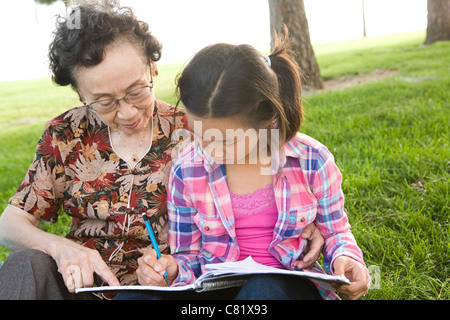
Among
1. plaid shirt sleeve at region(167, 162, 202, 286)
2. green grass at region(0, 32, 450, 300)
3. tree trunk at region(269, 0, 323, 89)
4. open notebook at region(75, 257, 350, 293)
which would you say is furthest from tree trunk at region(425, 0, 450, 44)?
open notebook at region(75, 257, 350, 293)

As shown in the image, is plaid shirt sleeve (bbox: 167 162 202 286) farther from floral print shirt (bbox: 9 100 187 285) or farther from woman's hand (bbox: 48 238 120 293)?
woman's hand (bbox: 48 238 120 293)

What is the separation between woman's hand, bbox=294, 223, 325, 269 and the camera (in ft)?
5.44

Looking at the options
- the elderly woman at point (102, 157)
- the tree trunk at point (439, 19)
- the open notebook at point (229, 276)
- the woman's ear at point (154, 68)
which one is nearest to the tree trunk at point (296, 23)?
the woman's ear at point (154, 68)

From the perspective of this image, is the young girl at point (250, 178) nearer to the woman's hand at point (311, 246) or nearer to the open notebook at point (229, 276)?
the woman's hand at point (311, 246)

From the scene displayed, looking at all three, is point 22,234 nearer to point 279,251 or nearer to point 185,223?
point 185,223

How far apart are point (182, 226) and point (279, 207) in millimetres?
381

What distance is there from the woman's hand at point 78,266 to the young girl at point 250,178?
0.62ft

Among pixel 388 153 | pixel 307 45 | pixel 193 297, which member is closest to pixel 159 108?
pixel 193 297

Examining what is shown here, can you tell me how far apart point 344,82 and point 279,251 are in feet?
19.6

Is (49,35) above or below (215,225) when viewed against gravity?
above

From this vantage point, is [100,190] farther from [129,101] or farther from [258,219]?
[258,219]

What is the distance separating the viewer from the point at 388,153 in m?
3.21

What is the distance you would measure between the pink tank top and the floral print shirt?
0.33 metres

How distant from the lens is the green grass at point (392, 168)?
2.08 m
